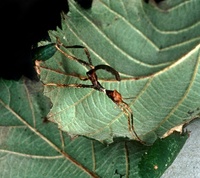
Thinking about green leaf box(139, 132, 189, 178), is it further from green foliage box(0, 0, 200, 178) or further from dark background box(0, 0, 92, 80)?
dark background box(0, 0, 92, 80)

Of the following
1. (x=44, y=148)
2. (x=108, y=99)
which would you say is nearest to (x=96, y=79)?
(x=108, y=99)

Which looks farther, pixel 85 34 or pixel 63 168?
pixel 63 168

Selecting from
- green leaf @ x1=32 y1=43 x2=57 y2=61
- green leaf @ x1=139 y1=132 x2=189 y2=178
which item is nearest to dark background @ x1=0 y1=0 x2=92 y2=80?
green leaf @ x1=32 y1=43 x2=57 y2=61

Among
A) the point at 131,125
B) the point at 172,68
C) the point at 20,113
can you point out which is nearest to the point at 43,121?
the point at 20,113

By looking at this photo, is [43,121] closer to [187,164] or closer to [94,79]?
[94,79]

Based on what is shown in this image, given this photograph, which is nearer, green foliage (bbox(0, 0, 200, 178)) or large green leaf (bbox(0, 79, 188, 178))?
green foliage (bbox(0, 0, 200, 178))

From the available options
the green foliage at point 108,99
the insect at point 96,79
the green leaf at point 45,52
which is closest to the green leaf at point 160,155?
the green foliage at point 108,99
